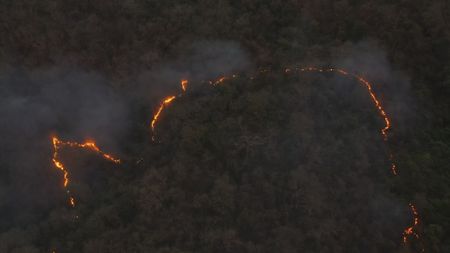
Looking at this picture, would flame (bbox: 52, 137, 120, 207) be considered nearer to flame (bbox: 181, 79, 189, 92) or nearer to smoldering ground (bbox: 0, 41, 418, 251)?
smoldering ground (bbox: 0, 41, 418, 251)

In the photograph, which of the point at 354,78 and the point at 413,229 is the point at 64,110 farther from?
the point at 413,229

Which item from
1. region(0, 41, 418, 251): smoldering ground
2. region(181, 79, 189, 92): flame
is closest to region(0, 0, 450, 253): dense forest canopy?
region(0, 41, 418, 251): smoldering ground

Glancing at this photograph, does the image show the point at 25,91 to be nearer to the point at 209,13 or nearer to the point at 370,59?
the point at 209,13

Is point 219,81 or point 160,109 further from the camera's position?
point 219,81

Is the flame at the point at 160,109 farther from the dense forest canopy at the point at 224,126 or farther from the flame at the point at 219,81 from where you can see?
the flame at the point at 219,81

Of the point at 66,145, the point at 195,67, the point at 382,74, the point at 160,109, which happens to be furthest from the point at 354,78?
the point at 66,145

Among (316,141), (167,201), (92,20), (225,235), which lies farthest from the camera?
(92,20)

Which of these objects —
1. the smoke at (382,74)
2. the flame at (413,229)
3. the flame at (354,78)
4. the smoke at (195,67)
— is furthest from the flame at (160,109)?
the flame at (413,229)

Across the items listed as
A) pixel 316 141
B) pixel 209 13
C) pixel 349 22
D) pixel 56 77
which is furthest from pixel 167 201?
pixel 349 22
